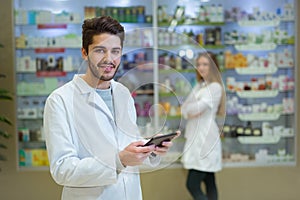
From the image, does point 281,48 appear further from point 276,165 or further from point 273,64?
point 276,165

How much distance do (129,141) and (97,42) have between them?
330 millimetres

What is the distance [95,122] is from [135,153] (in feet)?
0.58

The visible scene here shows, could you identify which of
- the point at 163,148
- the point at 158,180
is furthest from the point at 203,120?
the point at 158,180

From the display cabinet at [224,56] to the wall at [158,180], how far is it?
90 mm

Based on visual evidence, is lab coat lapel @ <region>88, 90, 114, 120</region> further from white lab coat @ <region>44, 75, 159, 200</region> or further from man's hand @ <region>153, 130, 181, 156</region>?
man's hand @ <region>153, 130, 181, 156</region>

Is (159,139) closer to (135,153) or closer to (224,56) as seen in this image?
(135,153)

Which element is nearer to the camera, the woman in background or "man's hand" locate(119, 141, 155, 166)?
"man's hand" locate(119, 141, 155, 166)

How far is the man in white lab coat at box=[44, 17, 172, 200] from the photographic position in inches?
54.1

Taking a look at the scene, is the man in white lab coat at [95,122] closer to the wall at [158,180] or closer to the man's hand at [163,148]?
the man's hand at [163,148]

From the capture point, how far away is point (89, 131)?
1.40 m

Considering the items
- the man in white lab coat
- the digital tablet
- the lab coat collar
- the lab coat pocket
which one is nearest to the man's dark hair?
the man in white lab coat

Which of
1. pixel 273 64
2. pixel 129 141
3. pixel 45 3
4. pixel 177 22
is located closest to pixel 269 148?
pixel 273 64

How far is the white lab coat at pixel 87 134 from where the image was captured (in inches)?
54.9

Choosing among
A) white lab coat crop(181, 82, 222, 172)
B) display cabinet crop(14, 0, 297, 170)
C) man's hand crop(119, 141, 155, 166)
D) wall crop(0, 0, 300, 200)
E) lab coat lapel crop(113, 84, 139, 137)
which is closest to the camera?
man's hand crop(119, 141, 155, 166)
